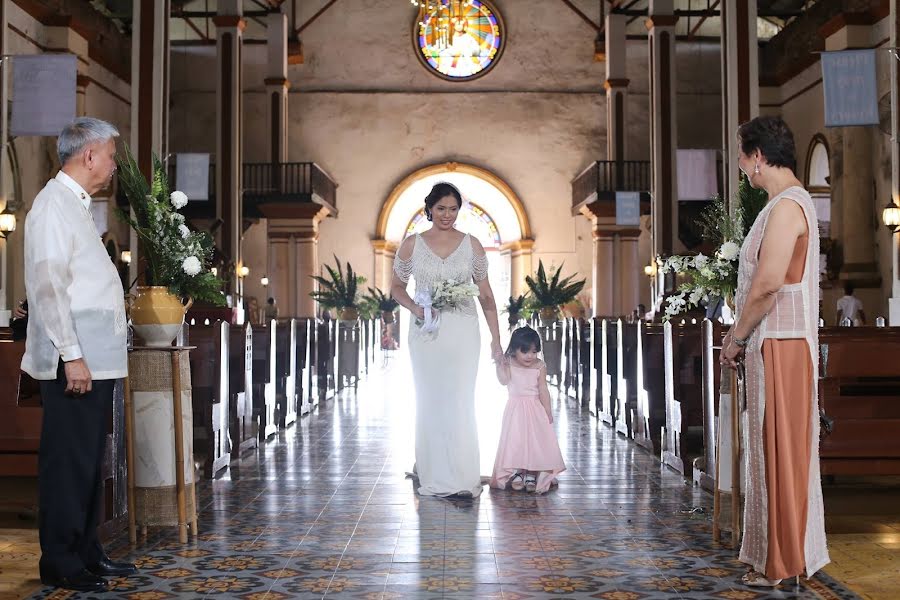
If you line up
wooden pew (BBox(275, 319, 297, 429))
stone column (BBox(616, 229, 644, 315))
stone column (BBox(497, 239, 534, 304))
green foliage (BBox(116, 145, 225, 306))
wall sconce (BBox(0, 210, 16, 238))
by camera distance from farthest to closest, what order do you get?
stone column (BBox(497, 239, 534, 304)) → stone column (BBox(616, 229, 644, 315)) → wall sconce (BBox(0, 210, 16, 238)) → wooden pew (BBox(275, 319, 297, 429)) → green foliage (BBox(116, 145, 225, 306))

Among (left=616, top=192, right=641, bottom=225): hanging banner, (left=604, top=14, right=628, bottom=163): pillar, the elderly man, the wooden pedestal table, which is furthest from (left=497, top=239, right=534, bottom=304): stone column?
the elderly man

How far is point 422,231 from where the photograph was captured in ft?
21.0

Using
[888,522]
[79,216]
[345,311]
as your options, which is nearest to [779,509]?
[888,522]

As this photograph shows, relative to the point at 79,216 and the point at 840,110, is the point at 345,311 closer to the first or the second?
the point at 840,110

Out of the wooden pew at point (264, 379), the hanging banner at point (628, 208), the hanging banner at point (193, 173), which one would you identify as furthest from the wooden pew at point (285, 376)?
the hanging banner at point (628, 208)

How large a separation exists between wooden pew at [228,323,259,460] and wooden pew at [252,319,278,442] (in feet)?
0.53

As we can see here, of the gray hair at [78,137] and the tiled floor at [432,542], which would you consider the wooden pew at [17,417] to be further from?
the gray hair at [78,137]

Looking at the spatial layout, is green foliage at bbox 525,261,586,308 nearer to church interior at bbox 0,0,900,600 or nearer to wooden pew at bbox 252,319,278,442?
church interior at bbox 0,0,900,600

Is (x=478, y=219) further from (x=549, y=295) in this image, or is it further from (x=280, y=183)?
(x=549, y=295)

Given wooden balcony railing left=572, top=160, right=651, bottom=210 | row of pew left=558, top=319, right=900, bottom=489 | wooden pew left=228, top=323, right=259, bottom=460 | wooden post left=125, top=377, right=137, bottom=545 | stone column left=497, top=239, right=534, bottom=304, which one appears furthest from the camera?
stone column left=497, top=239, right=534, bottom=304

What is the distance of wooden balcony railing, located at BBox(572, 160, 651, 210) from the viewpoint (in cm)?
2422

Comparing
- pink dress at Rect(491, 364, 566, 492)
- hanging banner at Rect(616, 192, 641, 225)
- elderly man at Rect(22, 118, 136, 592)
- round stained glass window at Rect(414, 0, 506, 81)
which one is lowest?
pink dress at Rect(491, 364, 566, 492)

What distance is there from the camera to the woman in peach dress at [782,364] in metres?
3.87

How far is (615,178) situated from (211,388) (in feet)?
59.3
